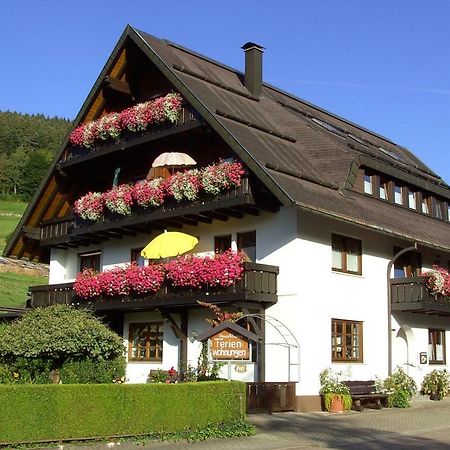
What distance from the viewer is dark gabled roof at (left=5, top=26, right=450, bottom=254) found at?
21.4 meters

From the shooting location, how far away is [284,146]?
79.2 ft

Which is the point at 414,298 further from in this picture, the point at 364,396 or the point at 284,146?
the point at 284,146

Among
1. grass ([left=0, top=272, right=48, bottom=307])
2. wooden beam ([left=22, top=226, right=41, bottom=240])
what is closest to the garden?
wooden beam ([left=22, top=226, right=41, bottom=240])

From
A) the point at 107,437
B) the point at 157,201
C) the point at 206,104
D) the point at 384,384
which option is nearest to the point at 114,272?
the point at 157,201

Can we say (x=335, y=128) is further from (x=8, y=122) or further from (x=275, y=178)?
(x=8, y=122)

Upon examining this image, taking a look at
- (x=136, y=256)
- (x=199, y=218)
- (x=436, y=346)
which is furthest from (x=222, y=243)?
(x=436, y=346)

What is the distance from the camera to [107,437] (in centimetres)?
1373

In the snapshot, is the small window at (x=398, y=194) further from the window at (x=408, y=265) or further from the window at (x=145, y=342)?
the window at (x=145, y=342)

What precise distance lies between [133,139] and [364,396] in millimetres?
11082

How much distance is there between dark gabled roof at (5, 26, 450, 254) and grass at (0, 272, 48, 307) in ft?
41.1

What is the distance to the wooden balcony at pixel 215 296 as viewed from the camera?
21.0 m

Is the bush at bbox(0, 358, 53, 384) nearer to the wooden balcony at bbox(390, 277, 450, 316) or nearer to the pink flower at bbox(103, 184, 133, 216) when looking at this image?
the pink flower at bbox(103, 184, 133, 216)

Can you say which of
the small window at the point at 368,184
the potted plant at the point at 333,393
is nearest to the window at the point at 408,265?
the small window at the point at 368,184

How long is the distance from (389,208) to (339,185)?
10.7 feet
